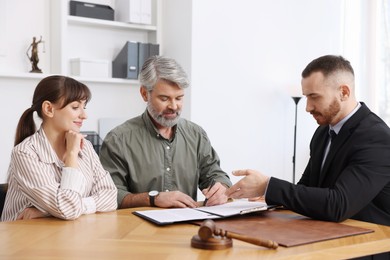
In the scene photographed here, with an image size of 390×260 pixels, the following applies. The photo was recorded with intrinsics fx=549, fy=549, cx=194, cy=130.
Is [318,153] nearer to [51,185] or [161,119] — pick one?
[161,119]

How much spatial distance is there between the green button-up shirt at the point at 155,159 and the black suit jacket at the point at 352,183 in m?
0.70

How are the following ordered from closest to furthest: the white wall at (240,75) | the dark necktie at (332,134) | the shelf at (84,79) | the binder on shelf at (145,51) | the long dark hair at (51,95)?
1. the long dark hair at (51,95)
2. the dark necktie at (332,134)
3. the shelf at (84,79)
4. the white wall at (240,75)
5. the binder on shelf at (145,51)

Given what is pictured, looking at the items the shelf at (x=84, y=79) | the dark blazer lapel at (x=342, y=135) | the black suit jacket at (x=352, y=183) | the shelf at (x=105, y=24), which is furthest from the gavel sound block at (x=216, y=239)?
the shelf at (x=105, y=24)

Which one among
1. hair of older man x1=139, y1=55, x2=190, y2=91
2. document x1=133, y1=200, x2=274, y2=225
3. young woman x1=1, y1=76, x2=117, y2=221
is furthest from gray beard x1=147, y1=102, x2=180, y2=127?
document x1=133, y1=200, x2=274, y2=225

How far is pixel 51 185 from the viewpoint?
199cm

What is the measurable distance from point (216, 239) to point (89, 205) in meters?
0.70

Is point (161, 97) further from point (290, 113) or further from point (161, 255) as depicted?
point (290, 113)

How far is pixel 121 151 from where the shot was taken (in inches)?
106

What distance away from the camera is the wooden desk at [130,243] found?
4.89 feet

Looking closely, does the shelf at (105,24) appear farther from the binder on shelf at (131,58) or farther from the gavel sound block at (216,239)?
the gavel sound block at (216,239)

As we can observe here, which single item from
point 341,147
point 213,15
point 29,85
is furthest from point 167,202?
point 213,15

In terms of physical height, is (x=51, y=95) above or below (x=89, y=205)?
above

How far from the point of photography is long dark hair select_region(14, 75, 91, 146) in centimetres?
222

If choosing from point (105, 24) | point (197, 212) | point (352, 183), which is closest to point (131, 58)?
point (105, 24)
